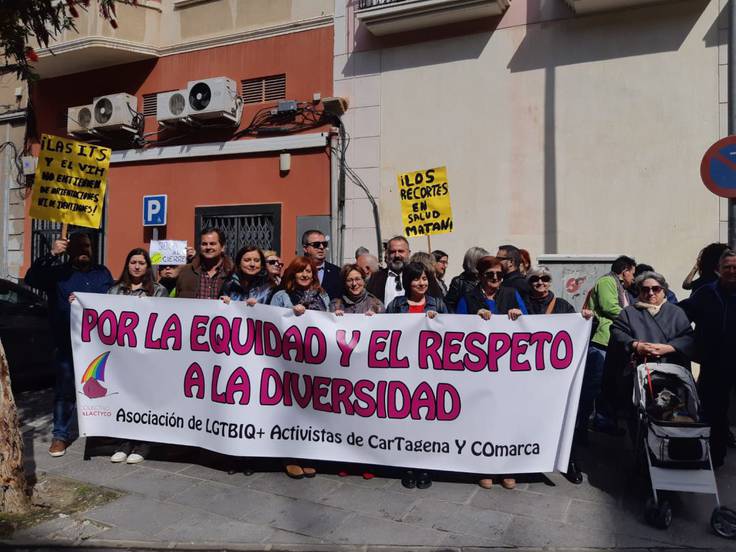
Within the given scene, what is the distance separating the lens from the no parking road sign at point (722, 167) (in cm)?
575

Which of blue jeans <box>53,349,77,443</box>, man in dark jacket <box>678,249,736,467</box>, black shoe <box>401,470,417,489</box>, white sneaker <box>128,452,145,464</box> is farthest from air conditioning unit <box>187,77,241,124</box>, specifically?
man in dark jacket <box>678,249,736,467</box>

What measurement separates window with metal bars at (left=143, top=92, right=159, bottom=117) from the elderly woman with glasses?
32.2ft

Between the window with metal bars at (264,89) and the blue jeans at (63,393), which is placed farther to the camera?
the window with metal bars at (264,89)

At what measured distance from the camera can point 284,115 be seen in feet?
34.7

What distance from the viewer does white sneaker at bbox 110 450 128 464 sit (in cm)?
519

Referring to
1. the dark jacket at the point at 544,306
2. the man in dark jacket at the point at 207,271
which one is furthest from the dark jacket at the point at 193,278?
the dark jacket at the point at 544,306

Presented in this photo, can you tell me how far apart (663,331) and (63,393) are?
4.74 m

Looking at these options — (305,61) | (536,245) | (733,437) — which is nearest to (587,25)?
(536,245)

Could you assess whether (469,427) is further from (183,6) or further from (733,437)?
(183,6)

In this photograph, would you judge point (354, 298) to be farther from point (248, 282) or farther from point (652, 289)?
point (652, 289)

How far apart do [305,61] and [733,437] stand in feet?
26.7

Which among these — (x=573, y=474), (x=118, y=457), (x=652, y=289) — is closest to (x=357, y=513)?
(x=573, y=474)

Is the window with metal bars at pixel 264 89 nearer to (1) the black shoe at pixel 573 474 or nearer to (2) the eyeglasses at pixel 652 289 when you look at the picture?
(2) the eyeglasses at pixel 652 289

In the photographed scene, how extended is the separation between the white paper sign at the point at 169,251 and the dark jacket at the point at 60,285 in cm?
513
